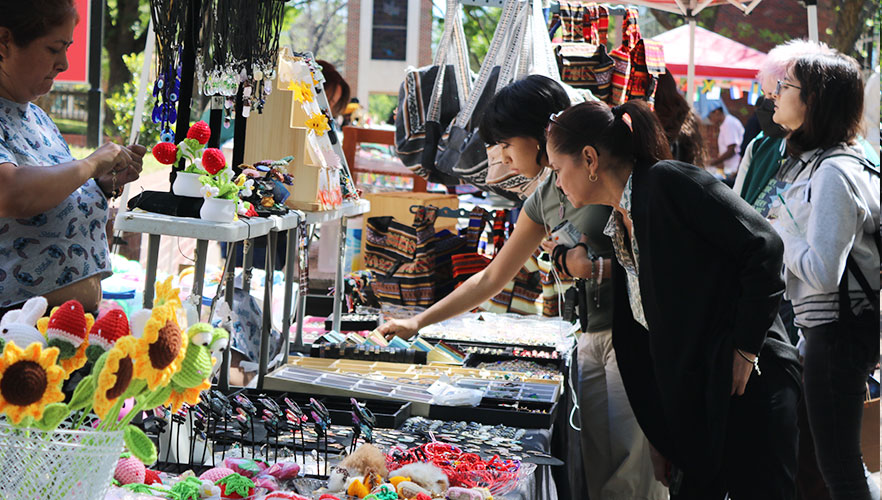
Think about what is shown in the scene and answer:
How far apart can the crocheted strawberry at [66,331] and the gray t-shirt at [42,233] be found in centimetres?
60

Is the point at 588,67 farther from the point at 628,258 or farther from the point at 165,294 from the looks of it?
the point at 165,294

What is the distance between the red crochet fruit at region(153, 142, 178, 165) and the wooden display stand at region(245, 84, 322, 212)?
57 cm

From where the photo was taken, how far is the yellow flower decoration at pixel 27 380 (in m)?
0.93

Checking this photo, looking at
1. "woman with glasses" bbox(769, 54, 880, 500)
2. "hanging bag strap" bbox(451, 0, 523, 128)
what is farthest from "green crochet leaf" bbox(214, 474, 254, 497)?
"hanging bag strap" bbox(451, 0, 523, 128)

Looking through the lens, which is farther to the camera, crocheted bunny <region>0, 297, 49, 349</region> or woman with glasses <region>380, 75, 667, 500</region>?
woman with glasses <region>380, 75, 667, 500</region>

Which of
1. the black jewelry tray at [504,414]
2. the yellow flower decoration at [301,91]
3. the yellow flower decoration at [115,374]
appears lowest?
the black jewelry tray at [504,414]

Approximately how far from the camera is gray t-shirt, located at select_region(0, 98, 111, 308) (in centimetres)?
158

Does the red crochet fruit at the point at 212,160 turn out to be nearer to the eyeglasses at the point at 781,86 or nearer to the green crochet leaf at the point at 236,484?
the green crochet leaf at the point at 236,484

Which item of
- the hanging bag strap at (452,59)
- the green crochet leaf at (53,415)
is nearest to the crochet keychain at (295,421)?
the green crochet leaf at (53,415)

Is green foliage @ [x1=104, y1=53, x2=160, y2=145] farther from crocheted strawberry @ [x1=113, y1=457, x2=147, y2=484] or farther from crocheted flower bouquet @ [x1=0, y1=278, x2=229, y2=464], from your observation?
crocheted flower bouquet @ [x1=0, y1=278, x2=229, y2=464]

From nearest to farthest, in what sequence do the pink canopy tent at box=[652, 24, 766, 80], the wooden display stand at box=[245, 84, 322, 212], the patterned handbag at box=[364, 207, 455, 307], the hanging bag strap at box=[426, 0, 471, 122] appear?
the wooden display stand at box=[245, 84, 322, 212] < the patterned handbag at box=[364, 207, 455, 307] < the hanging bag strap at box=[426, 0, 471, 122] < the pink canopy tent at box=[652, 24, 766, 80]

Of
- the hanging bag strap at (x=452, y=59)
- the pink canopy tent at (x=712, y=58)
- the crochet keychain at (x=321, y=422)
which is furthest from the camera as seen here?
the pink canopy tent at (x=712, y=58)

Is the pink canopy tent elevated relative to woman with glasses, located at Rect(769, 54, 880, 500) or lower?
elevated

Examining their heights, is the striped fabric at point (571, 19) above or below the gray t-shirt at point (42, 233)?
above
